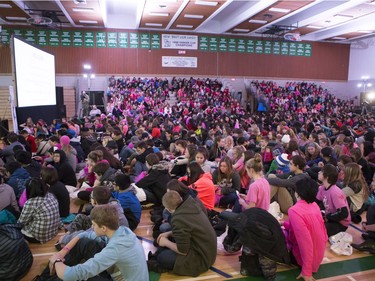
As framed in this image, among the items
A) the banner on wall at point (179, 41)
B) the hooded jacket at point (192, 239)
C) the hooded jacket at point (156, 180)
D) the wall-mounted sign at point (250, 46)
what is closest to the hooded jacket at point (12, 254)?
the hooded jacket at point (192, 239)

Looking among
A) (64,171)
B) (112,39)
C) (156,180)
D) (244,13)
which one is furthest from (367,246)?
(112,39)

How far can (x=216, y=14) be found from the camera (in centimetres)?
1758

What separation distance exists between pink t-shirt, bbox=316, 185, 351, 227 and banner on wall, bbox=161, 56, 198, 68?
17.3 meters

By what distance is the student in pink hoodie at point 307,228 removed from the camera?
3.31 m

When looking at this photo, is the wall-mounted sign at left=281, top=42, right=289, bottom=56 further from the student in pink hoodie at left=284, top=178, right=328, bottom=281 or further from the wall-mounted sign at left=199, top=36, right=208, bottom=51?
the student in pink hoodie at left=284, top=178, right=328, bottom=281

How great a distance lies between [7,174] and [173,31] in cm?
1653

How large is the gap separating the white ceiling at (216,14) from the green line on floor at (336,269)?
11873 millimetres

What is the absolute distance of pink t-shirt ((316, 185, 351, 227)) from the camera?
13.6ft

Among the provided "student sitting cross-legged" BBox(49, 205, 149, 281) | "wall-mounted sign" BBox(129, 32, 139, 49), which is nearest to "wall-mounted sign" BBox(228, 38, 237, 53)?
"wall-mounted sign" BBox(129, 32, 139, 49)

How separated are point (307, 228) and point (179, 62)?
1838cm

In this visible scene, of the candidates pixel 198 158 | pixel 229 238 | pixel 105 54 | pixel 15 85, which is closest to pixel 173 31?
pixel 105 54

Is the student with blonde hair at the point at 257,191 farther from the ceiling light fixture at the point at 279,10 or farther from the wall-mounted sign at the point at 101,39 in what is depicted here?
the wall-mounted sign at the point at 101,39

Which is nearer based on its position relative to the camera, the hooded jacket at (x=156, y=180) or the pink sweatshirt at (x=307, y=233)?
the pink sweatshirt at (x=307, y=233)

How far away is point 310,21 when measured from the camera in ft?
55.8
